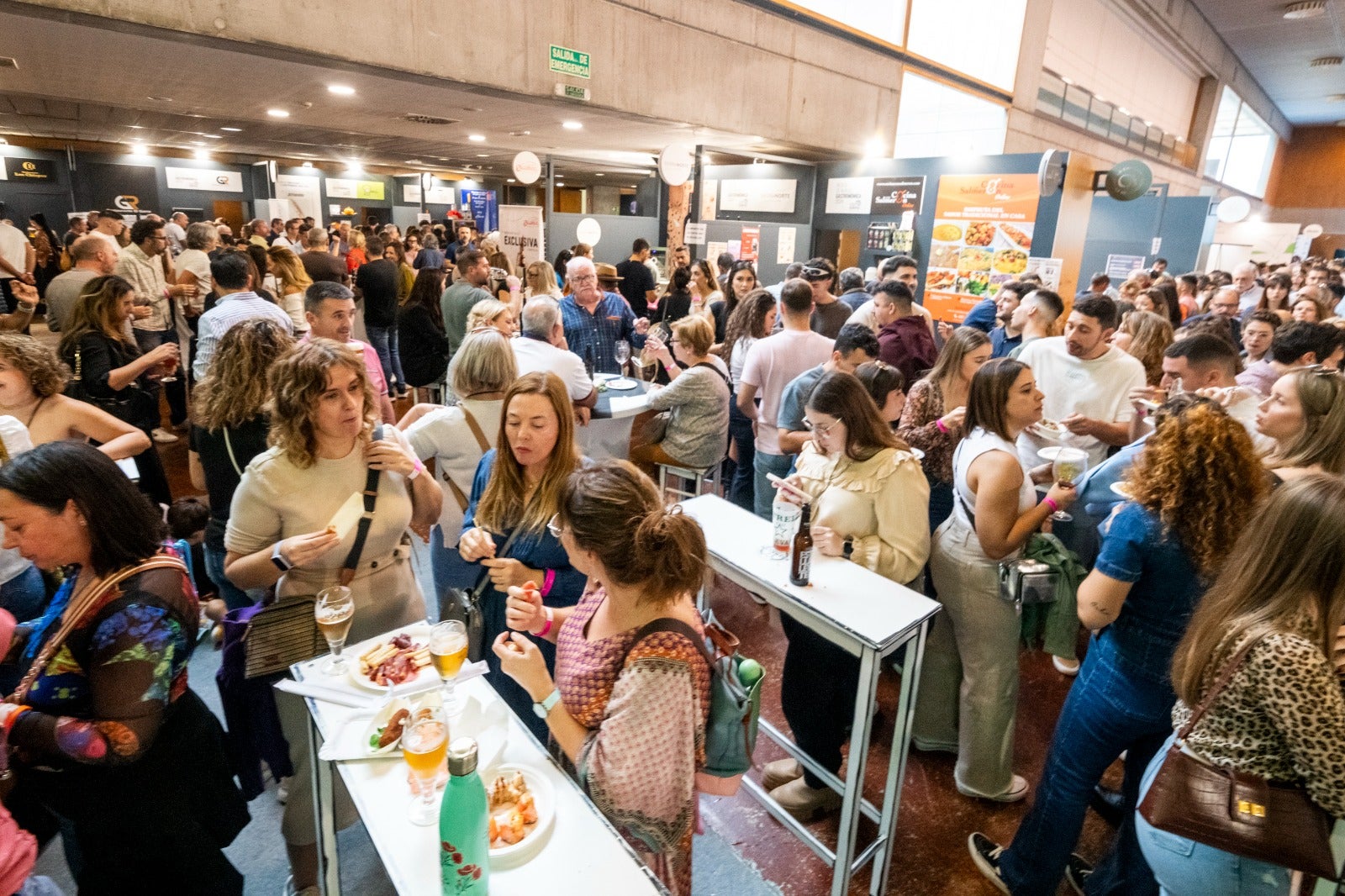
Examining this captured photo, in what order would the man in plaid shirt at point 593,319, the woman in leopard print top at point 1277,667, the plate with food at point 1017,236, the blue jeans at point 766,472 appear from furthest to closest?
the plate with food at point 1017,236 → the man in plaid shirt at point 593,319 → the blue jeans at point 766,472 → the woman in leopard print top at point 1277,667

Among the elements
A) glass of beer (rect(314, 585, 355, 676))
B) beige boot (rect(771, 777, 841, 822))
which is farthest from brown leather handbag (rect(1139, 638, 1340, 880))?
glass of beer (rect(314, 585, 355, 676))

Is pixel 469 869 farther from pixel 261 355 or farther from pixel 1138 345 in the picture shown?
pixel 1138 345

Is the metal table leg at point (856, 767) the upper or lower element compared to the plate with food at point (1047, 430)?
lower

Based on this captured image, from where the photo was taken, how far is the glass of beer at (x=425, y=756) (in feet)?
4.40

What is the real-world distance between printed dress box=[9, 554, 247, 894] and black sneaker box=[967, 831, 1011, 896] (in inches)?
88.7

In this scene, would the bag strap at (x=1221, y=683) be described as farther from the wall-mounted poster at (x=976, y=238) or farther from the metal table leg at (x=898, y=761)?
the wall-mounted poster at (x=976, y=238)

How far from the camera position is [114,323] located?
3707mm

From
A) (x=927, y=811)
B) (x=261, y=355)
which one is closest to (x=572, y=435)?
(x=261, y=355)

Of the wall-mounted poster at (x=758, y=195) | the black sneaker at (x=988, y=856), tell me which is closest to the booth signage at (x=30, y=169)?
the wall-mounted poster at (x=758, y=195)

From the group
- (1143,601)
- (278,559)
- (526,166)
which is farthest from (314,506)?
(526,166)

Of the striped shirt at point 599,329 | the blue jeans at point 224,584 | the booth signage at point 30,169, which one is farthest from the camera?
the booth signage at point 30,169

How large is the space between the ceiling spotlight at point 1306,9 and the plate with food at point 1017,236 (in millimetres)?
8772

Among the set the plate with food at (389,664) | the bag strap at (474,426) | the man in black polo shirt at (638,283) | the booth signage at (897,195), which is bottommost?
the plate with food at (389,664)

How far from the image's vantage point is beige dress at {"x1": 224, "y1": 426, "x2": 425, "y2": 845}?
2.02 metres
